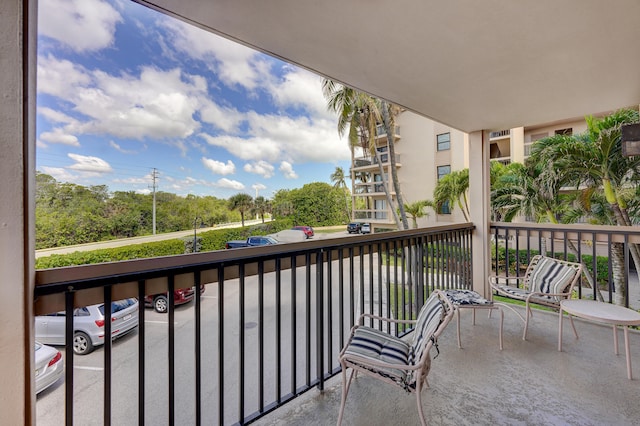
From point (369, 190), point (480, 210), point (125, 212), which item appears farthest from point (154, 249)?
point (369, 190)

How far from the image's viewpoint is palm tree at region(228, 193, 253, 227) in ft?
11.1

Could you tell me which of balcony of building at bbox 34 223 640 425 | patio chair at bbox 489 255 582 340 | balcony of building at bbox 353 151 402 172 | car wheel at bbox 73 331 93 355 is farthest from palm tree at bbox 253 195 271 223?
balcony of building at bbox 353 151 402 172

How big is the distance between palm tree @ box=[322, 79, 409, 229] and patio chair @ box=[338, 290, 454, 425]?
7.17 metres

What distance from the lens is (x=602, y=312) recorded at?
235cm

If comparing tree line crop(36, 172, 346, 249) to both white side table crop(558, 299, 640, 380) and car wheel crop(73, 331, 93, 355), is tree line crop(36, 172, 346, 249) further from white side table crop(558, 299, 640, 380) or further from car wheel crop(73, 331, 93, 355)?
white side table crop(558, 299, 640, 380)

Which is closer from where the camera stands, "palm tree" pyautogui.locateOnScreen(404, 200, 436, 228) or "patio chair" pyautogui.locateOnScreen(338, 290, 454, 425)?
"patio chair" pyautogui.locateOnScreen(338, 290, 454, 425)

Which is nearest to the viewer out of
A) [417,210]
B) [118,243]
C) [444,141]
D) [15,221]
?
[15,221]

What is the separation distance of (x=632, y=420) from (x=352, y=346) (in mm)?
1855

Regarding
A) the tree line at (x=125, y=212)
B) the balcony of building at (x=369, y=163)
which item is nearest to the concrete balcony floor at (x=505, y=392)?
the tree line at (x=125, y=212)

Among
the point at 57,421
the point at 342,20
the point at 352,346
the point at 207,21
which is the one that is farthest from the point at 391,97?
the point at 57,421

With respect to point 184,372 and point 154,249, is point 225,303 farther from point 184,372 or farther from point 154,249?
point 184,372

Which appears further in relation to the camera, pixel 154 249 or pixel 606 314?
pixel 606 314

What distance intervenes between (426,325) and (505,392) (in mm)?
950

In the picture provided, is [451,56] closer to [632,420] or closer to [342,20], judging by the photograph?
[342,20]
